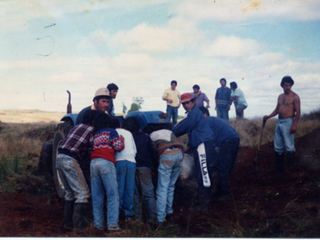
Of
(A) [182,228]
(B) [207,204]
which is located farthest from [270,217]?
(A) [182,228]

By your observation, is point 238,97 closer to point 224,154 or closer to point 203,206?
point 224,154

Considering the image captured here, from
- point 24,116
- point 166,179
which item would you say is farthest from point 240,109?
point 24,116

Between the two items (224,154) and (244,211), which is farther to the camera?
(224,154)

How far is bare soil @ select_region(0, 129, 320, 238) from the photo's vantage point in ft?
13.6

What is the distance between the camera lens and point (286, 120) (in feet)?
18.2

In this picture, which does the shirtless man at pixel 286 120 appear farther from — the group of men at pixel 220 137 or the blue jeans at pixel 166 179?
the blue jeans at pixel 166 179

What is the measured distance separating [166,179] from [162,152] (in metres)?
0.43

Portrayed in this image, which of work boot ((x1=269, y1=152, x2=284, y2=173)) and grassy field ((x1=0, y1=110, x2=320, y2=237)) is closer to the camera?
grassy field ((x1=0, y1=110, x2=320, y2=237))

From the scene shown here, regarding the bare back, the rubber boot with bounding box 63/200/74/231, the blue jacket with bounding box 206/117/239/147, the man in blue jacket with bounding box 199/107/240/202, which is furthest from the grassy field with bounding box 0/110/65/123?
the bare back

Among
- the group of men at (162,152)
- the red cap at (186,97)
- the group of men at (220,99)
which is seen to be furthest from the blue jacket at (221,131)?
the red cap at (186,97)

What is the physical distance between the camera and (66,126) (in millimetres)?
5434

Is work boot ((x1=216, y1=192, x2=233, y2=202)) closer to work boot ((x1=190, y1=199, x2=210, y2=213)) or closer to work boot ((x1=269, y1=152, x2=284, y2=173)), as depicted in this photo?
work boot ((x1=190, y1=199, x2=210, y2=213))

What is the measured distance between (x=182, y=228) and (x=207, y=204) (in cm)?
76

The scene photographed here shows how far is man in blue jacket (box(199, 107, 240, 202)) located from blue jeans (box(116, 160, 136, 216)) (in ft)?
6.21
